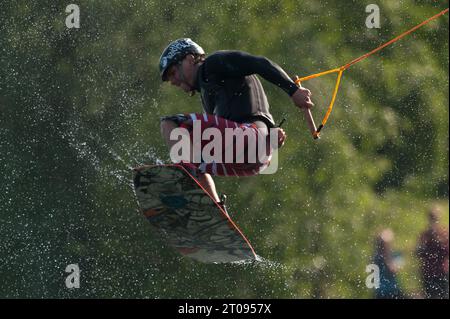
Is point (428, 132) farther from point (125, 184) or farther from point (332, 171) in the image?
point (125, 184)

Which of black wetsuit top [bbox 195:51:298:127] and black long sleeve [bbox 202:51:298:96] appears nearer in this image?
black long sleeve [bbox 202:51:298:96]

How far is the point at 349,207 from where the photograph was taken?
14.6m

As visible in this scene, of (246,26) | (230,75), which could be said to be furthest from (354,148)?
(230,75)

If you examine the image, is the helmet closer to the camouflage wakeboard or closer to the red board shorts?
the red board shorts

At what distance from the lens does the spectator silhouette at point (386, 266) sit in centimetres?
1488

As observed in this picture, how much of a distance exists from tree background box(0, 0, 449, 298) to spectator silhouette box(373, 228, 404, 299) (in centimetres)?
19

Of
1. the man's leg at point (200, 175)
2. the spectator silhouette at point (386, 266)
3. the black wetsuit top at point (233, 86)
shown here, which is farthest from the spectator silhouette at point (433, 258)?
the black wetsuit top at point (233, 86)

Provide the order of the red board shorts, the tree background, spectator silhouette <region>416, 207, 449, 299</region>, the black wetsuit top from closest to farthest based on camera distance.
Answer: the red board shorts < the black wetsuit top < the tree background < spectator silhouette <region>416, 207, 449, 299</region>

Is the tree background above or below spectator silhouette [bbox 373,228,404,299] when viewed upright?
above

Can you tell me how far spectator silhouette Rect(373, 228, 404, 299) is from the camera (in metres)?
14.9

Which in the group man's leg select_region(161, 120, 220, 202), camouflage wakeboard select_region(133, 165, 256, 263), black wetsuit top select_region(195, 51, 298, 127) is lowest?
camouflage wakeboard select_region(133, 165, 256, 263)

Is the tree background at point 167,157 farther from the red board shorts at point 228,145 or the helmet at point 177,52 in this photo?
the red board shorts at point 228,145

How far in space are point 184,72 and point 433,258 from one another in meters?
10.0

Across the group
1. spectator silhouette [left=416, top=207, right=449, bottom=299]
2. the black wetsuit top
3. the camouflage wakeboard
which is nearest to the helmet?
the black wetsuit top
